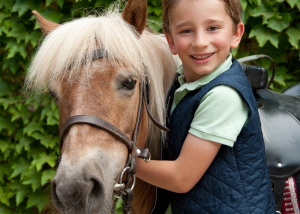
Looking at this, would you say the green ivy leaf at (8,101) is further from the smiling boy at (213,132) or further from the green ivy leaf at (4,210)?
the smiling boy at (213,132)

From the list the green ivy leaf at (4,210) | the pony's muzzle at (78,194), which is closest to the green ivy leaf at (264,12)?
the pony's muzzle at (78,194)

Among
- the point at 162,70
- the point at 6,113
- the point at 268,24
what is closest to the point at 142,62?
the point at 162,70

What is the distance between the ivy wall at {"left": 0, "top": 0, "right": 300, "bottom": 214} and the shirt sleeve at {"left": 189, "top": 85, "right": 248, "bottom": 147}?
1111 millimetres

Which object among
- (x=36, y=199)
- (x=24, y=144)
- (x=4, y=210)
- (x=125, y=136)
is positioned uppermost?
(x=125, y=136)

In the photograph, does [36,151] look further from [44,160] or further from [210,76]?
[210,76]

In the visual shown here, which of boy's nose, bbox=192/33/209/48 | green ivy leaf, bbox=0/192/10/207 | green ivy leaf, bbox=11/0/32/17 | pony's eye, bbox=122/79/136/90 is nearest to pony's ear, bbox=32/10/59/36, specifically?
pony's eye, bbox=122/79/136/90

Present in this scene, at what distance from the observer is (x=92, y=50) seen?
99cm

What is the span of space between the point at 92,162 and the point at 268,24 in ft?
5.66

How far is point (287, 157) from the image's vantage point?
1.24 metres

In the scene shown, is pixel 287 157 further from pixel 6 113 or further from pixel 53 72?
pixel 6 113

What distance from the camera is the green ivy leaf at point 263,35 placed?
6.29 feet

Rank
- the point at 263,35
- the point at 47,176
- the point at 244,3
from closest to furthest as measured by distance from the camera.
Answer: the point at 244,3 → the point at 263,35 → the point at 47,176

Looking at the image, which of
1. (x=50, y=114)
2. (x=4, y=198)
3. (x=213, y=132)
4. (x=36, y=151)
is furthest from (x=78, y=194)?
(x=4, y=198)

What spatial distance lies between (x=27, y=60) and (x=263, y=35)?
205 cm
